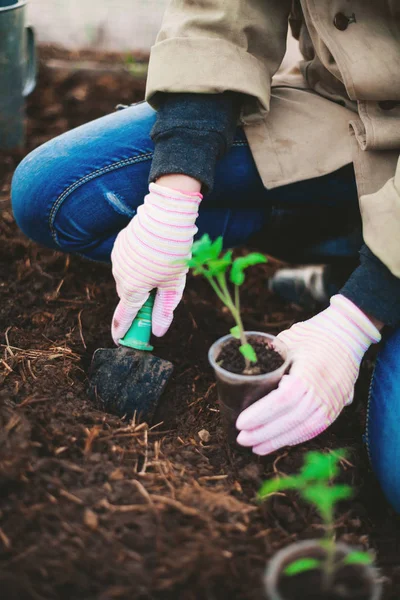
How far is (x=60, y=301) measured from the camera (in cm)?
187

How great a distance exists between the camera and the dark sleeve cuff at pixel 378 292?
4.23ft

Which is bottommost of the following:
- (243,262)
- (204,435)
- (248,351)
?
(204,435)

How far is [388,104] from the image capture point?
1455 mm

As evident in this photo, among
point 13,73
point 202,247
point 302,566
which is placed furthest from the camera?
point 13,73

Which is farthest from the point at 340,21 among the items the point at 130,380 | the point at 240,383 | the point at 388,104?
the point at 130,380

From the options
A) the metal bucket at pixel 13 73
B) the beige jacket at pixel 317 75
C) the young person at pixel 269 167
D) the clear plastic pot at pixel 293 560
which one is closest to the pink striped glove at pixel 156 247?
the young person at pixel 269 167

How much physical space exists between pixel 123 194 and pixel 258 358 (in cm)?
71

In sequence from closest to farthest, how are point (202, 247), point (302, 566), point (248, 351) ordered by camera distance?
point (302, 566) → point (202, 247) → point (248, 351)

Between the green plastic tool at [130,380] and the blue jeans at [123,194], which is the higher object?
the blue jeans at [123,194]

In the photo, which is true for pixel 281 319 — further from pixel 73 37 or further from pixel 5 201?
pixel 73 37

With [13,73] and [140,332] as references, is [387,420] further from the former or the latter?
[13,73]

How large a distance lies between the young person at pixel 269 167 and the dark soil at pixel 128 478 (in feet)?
0.38

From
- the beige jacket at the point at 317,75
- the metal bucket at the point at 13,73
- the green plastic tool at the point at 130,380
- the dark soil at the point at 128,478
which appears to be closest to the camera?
the dark soil at the point at 128,478

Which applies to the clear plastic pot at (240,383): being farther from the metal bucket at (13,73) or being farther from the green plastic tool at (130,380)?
the metal bucket at (13,73)
